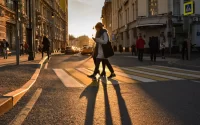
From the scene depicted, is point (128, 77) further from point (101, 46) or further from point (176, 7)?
point (176, 7)

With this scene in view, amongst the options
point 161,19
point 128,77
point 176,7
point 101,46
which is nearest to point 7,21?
point 161,19

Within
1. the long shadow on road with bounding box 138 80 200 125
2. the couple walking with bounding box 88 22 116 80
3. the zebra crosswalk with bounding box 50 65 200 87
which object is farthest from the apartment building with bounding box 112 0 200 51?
the long shadow on road with bounding box 138 80 200 125

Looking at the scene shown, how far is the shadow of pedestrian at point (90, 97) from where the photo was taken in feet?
Answer: 15.1

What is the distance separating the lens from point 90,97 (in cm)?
631

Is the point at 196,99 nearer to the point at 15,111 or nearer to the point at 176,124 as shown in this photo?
the point at 176,124

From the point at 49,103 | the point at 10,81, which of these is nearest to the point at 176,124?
the point at 49,103

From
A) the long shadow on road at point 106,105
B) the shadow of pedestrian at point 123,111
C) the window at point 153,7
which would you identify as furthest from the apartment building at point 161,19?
the shadow of pedestrian at point 123,111

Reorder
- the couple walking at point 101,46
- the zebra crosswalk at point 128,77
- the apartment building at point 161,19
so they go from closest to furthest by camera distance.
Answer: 1. the zebra crosswalk at point 128,77
2. the couple walking at point 101,46
3. the apartment building at point 161,19

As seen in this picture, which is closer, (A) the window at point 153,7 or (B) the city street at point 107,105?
(B) the city street at point 107,105

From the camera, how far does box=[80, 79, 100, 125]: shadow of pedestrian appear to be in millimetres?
4590

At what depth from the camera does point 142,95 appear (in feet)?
21.4

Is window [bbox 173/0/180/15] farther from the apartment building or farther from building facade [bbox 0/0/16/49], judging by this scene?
building facade [bbox 0/0/16/49]

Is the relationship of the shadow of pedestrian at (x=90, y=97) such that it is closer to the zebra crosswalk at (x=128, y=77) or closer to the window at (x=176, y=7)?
the zebra crosswalk at (x=128, y=77)

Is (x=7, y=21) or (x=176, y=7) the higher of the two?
(x=176, y=7)
